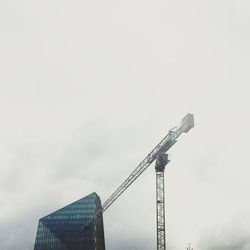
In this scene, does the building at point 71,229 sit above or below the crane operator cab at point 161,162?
above

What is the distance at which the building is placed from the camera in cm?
14038

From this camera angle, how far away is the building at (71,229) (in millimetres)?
140375

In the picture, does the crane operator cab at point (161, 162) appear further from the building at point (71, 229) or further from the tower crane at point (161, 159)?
the building at point (71, 229)

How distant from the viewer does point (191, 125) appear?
3017 inches

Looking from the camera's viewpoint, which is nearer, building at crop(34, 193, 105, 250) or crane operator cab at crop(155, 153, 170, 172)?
crane operator cab at crop(155, 153, 170, 172)

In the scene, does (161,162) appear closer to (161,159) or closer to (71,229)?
(161,159)

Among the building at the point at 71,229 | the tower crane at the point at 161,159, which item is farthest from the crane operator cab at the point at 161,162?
the building at the point at 71,229

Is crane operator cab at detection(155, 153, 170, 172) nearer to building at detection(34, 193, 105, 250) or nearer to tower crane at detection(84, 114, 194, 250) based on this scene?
tower crane at detection(84, 114, 194, 250)

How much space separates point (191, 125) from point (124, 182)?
35098 mm

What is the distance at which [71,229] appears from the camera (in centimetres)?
14350

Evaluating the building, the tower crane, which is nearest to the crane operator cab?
the tower crane

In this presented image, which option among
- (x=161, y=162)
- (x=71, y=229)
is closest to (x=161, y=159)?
(x=161, y=162)

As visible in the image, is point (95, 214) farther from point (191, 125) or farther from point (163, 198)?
point (191, 125)

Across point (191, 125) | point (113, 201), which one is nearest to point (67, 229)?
point (113, 201)
